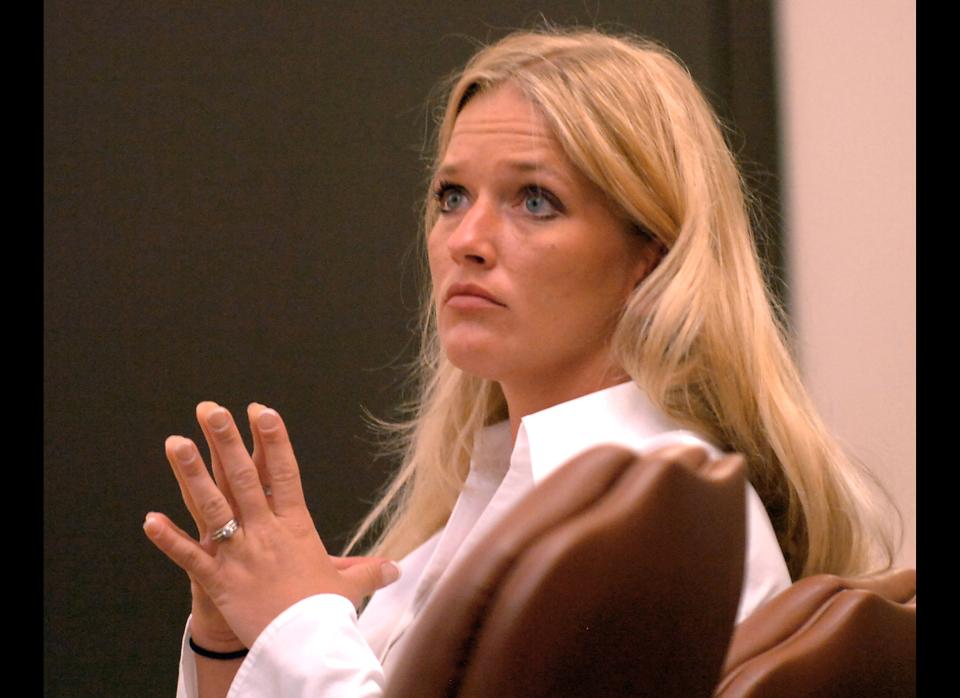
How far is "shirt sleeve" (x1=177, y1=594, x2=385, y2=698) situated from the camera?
61 cm

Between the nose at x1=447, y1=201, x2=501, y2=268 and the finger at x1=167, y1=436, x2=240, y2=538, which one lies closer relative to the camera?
the finger at x1=167, y1=436, x2=240, y2=538

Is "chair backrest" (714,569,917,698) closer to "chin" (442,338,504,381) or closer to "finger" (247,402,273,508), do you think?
"finger" (247,402,273,508)

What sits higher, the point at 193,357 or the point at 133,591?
the point at 193,357

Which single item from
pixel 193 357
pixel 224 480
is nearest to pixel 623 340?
pixel 224 480

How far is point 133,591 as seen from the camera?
4.37ft

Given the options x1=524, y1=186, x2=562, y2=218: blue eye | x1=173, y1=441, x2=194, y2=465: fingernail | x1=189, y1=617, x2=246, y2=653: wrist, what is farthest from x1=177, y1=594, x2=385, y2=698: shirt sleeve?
x1=524, y1=186, x2=562, y2=218: blue eye

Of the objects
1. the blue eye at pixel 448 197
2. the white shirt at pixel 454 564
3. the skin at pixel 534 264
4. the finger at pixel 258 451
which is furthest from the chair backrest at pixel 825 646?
the blue eye at pixel 448 197

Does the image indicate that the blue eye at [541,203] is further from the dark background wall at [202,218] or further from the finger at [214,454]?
the dark background wall at [202,218]

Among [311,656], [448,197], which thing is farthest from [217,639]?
[448,197]

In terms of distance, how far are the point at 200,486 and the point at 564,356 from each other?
1.09ft
